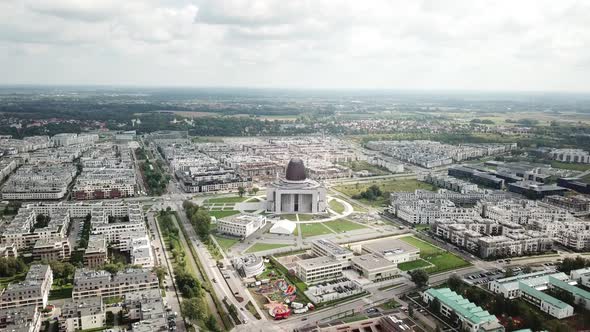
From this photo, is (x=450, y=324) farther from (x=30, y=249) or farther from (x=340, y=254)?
(x=30, y=249)

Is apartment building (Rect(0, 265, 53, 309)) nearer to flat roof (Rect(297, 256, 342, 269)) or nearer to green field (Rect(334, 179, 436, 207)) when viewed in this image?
flat roof (Rect(297, 256, 342, 269))

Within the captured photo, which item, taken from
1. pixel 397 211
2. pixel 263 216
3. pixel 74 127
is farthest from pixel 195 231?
pixel 74 127

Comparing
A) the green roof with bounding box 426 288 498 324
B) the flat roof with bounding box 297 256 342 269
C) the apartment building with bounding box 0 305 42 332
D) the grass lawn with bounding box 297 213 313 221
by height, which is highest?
the apartment building with bounding box 0 305 42 332

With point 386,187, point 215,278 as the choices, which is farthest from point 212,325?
point 386,187

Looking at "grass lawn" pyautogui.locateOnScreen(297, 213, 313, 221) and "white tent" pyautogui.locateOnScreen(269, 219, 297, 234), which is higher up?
"white tent" pyautogui.locateOnScreen(269, 219, 297, 234)

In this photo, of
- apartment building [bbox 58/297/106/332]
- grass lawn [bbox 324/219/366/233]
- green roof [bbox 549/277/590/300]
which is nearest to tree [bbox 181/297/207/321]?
apartment building [bbox 58/297/106/332]

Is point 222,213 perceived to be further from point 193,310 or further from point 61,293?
point 193,310

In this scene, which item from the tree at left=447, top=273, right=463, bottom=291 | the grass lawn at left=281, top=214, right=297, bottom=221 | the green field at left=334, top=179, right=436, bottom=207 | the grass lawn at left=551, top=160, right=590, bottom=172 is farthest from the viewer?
the grass lawn at left=551, top=160, right=590, bottom=172

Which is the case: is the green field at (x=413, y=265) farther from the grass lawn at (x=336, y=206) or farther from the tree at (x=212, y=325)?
the tree at (x=212, y=325)
